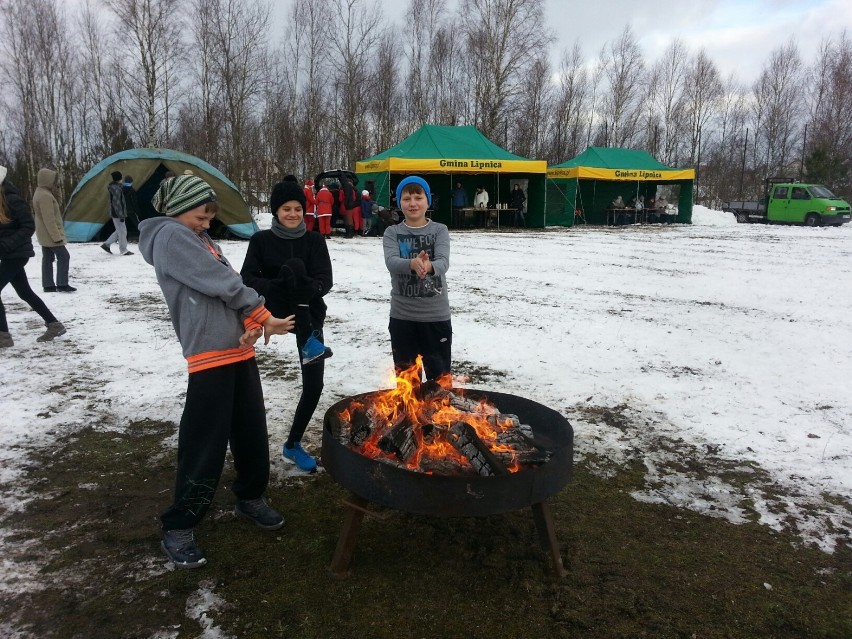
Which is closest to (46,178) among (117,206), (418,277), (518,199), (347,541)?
(117,206)

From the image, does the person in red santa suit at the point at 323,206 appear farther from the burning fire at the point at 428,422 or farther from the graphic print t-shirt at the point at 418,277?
the burning fire at the point at 428,422

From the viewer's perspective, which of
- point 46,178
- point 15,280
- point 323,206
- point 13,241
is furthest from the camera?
point 323,206

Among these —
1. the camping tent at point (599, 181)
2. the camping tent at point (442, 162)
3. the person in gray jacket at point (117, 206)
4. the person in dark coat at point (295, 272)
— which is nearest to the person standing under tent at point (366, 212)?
the camping tent at point (442, 162)

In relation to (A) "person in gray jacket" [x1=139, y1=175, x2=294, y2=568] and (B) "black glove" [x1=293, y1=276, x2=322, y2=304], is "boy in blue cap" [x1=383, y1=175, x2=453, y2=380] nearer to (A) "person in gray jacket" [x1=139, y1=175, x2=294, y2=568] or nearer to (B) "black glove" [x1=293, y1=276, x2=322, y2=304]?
(B) "black glove" [x1=293, y1=276, x2=322, y2=304]

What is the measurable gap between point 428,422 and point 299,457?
1280 mm

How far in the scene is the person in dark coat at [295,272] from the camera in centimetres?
319

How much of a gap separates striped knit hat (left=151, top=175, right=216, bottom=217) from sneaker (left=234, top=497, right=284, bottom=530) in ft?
5.27

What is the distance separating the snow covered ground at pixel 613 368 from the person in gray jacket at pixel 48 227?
1.68ft

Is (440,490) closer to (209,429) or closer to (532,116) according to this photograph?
(209,429)

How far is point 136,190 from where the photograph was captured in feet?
47.5

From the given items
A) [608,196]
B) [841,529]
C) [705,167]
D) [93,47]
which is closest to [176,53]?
[93,47]

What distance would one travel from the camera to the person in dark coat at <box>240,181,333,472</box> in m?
3.19

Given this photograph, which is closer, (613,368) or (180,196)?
(180,196)

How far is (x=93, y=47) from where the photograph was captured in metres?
31.8
